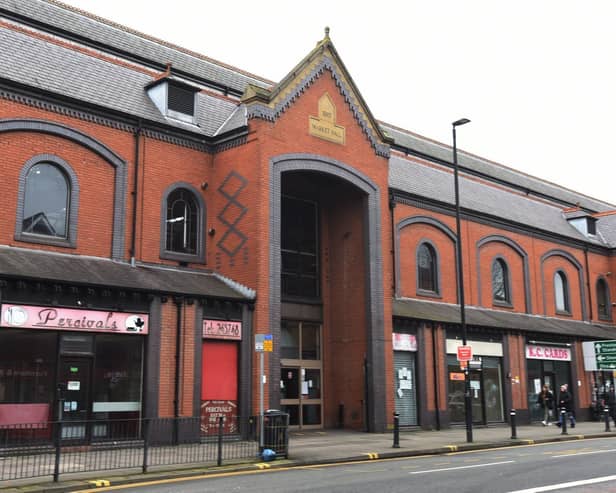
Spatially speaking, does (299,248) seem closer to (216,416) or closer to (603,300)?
(216,416)

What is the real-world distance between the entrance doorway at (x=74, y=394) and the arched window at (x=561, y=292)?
25.9m

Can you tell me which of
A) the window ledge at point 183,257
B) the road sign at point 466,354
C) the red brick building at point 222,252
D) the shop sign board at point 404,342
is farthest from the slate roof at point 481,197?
the window ledge at point 183,257

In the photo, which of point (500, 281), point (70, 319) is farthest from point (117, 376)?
point (500, 281)

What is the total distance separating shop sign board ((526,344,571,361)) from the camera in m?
32.0

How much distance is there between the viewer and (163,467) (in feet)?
48.4

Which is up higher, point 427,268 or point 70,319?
point 427,268

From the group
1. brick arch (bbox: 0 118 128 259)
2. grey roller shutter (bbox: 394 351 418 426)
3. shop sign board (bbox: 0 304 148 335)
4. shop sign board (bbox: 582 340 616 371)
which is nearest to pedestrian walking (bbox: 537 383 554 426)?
shop sign board (bbox: 582 340 616 371)

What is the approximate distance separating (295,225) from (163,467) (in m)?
12.6

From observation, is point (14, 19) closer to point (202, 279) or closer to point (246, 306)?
point (202, 279)

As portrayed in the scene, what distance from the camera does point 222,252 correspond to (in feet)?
74.6

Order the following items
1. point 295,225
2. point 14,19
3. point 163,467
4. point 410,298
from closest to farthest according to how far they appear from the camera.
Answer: point 163,467 → point 14,19 → point 295,225 → point 410,298

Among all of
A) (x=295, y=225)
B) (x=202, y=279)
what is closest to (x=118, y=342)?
(x=202, y=279)

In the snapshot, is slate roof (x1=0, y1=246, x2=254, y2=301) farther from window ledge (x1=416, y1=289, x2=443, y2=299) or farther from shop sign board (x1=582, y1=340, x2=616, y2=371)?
shop sign board (x1=582, y1=340, x2=616, y2=371)

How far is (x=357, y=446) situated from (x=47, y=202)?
1063cm
